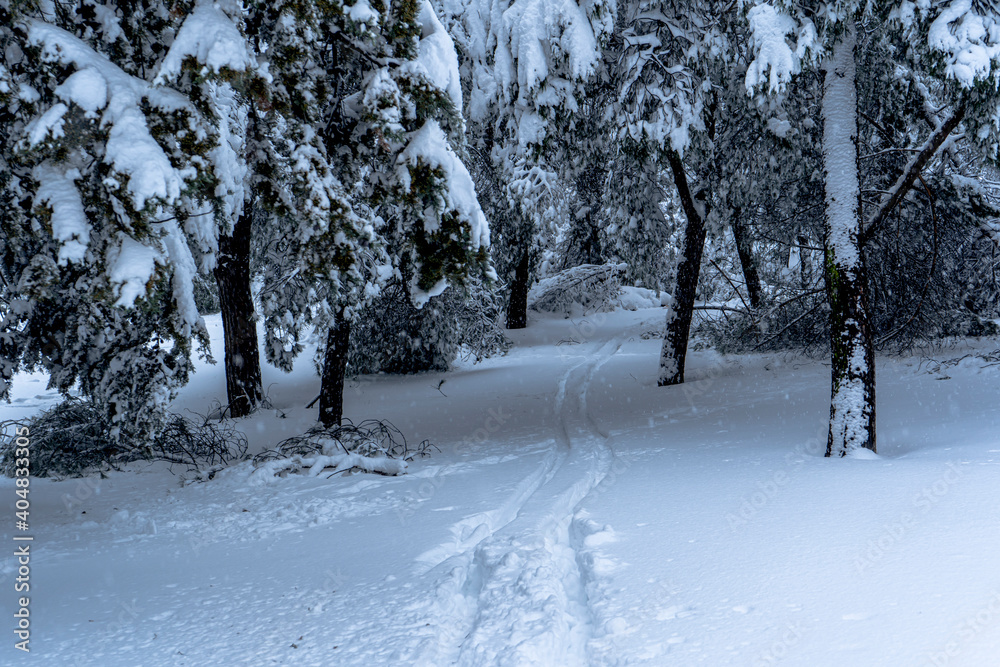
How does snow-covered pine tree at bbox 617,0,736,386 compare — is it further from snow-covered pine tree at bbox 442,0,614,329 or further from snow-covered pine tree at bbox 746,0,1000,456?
snow-covered pine tree at bbox 746,0,1000,456

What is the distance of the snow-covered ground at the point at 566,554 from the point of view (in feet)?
12.1

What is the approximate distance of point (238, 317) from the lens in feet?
38.5

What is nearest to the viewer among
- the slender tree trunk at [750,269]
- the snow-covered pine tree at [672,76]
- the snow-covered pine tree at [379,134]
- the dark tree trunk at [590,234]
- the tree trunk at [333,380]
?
the snow-covered pine tree at [379,134]

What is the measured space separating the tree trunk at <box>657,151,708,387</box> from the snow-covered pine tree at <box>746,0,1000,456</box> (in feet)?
15.2

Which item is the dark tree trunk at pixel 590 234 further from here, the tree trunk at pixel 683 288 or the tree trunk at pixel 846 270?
the tree trunk at pixel 846 270

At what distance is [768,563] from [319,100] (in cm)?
521

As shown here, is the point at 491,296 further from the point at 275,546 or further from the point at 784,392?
the point at 275,546

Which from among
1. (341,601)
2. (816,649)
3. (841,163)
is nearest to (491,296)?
(841,163)

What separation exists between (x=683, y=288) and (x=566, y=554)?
844cm

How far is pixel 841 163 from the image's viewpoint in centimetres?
710

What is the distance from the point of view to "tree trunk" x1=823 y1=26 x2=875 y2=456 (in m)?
6.97

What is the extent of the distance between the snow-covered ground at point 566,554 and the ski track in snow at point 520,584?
0.06 feet

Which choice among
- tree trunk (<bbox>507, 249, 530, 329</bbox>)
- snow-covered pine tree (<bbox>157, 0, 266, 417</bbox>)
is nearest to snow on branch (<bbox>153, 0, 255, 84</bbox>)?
snow-covered pine tree (<bbox>157, 0, 266, 417</bbox>)
